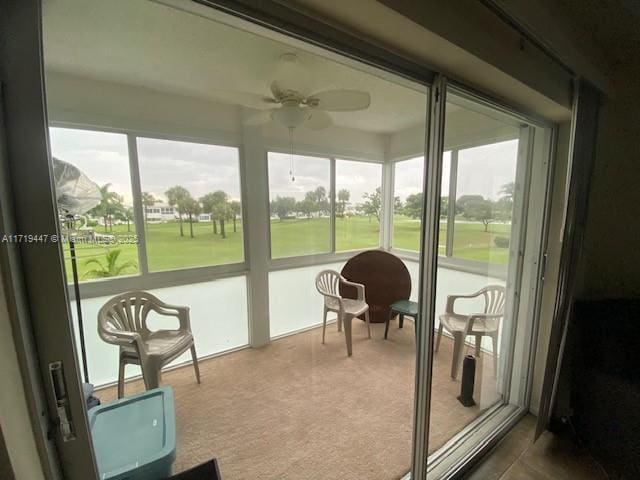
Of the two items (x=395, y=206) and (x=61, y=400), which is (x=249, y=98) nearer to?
(x=61, y=400)

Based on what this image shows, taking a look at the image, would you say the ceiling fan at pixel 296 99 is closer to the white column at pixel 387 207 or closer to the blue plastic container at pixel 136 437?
the blue plastic container at pixel 136 437

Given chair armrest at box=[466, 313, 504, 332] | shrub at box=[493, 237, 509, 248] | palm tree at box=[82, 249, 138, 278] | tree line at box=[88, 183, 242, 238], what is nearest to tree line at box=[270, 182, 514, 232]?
shrub at box=[493, 237, 509, 248]

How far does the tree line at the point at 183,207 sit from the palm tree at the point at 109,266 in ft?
0.69

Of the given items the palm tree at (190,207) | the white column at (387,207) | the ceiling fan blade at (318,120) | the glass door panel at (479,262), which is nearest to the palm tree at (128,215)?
the palm tree at (190,207)

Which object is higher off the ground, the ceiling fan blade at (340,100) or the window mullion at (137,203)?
the ceiling fan blade at (340,100)

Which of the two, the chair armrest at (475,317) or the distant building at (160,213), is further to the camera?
the distant building at (160,213)

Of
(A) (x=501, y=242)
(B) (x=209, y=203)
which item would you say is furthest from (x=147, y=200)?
(A) (x=501, y=242)

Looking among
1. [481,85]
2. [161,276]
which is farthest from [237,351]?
[481,85]

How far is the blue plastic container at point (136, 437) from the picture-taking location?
913 millimetres

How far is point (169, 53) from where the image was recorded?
1532 millimetres

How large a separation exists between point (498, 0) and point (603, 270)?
1868mm

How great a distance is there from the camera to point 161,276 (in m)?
2.16

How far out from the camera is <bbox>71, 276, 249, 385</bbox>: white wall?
1.83m

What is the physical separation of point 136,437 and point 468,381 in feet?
6.52
